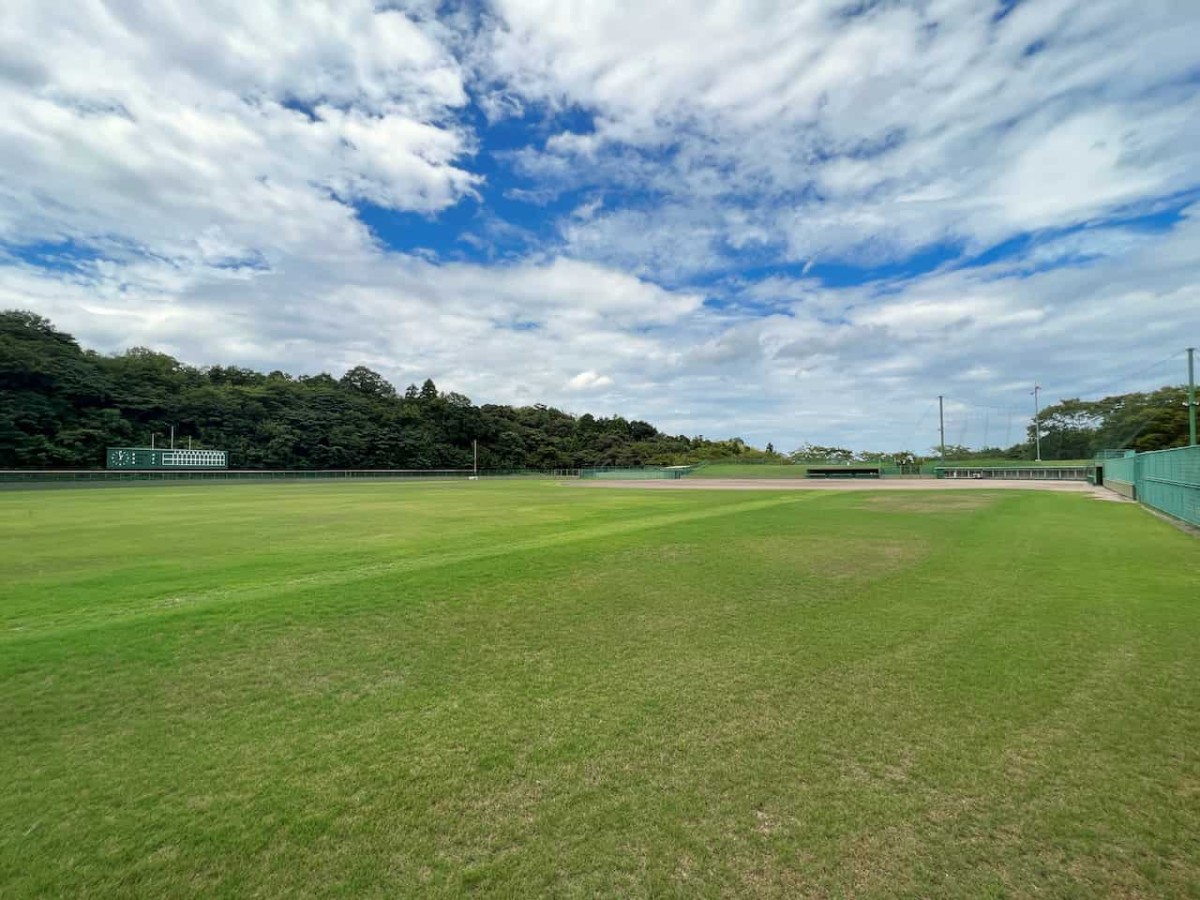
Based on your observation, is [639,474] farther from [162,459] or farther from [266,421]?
[266,421]

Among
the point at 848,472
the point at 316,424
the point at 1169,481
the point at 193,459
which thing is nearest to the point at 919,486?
the point at 1169,481

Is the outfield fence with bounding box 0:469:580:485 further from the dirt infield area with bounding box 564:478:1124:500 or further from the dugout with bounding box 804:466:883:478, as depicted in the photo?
the dirt infield area with bounding box 564:478:1124:500

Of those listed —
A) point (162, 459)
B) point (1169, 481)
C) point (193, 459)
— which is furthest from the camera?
point (193, 459)

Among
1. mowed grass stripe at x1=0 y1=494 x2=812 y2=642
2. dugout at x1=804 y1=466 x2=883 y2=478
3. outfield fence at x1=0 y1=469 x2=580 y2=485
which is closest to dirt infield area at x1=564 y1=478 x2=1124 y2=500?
dugout at x1=804 y1=466 x2=883 y2=478

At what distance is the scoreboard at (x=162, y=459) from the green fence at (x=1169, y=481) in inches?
2818

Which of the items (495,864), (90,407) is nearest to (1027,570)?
(495,864)

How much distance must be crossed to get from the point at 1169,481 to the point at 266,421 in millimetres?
92162

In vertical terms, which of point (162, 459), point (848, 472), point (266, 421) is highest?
point (266, 421)

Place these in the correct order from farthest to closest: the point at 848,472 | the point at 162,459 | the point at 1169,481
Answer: the point at 162,459
the point at 848,472
the point at 1169,481

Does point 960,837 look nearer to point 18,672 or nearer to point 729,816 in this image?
point 729,816

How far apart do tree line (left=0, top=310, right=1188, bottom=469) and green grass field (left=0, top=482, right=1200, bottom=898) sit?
7059cm

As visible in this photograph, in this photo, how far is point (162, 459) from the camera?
192 ft

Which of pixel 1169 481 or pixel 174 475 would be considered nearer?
pixel 1169 481

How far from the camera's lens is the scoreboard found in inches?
2197
